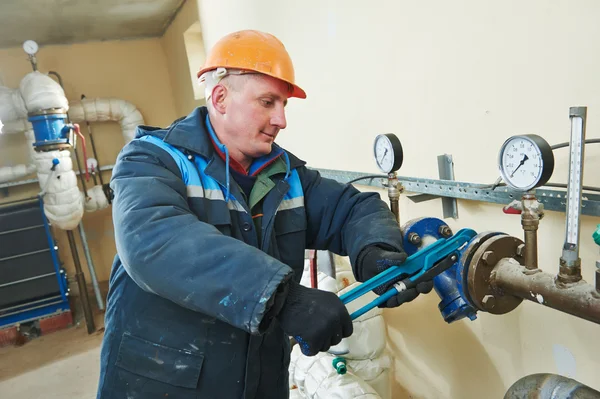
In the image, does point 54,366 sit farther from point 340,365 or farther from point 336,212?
point 336,212

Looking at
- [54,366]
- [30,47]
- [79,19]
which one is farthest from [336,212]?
[79,19]

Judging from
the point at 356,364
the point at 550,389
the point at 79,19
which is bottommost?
the point at 356,364

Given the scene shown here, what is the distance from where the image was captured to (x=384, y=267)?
2.99 feet

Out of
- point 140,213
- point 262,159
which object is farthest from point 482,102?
point 140,213

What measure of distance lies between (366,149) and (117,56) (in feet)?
11.0

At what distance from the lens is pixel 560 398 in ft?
2.49

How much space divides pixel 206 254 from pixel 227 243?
0.13ft

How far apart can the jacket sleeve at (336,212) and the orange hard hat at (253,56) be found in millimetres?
299

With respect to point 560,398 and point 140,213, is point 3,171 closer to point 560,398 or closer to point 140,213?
point 140,213

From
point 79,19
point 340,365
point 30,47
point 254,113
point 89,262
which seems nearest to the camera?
point 254,113

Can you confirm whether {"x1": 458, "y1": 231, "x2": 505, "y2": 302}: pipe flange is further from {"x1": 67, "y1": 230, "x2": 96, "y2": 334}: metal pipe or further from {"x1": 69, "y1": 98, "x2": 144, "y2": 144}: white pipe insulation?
{"x1": 69, "y1": 98, "x2": 144, "y2": 144}: white pipe insulation

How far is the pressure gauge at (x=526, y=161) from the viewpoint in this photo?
756 millimetres

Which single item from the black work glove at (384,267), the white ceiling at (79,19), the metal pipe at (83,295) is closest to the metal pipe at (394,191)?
the black work glove at (384,267)

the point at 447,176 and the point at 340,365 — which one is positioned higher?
the point at 447,176
